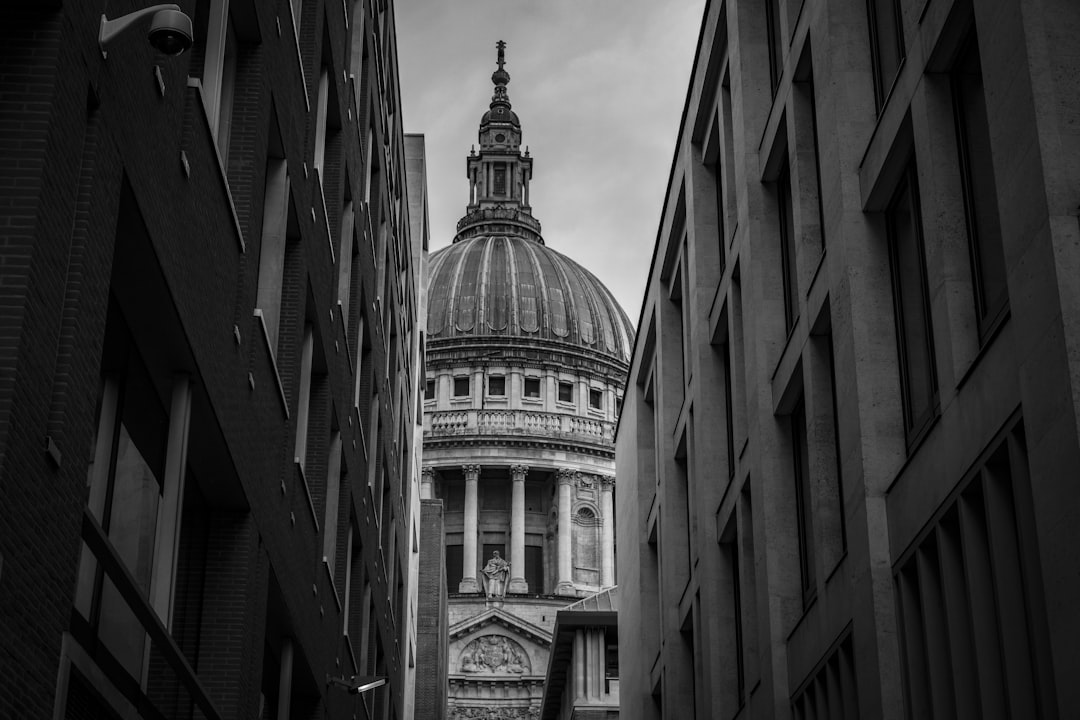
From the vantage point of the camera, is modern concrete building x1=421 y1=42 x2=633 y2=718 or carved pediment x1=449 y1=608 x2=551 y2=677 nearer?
carved pediment x1=449 y1=608 x2=551 y2=677

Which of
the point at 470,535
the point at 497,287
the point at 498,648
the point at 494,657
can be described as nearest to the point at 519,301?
the point at 497,287

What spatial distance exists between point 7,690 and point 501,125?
142 metres

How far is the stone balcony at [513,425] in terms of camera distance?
391ft

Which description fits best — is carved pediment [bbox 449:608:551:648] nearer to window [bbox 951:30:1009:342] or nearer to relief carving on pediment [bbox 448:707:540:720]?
relief carving on pediment [bbox 448:707:540:720]

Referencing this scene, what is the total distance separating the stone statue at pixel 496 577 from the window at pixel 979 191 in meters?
91.7

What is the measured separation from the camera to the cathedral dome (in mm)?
124188

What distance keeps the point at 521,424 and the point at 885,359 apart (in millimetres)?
100244

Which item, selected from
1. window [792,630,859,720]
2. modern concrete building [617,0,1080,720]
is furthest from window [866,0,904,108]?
window [792,630,859,720]

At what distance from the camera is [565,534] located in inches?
4596

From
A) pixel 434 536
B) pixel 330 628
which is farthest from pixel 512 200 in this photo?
pixel 330 628

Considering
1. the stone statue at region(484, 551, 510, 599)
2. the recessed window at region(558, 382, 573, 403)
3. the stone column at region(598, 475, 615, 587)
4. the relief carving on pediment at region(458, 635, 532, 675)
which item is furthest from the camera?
the recessed window at region(558, 382, 573, 403)

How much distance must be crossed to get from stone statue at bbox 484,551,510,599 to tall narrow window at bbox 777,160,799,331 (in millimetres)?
81992

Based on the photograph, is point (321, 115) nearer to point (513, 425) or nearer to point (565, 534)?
point (565, 534)

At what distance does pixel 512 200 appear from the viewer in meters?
144
